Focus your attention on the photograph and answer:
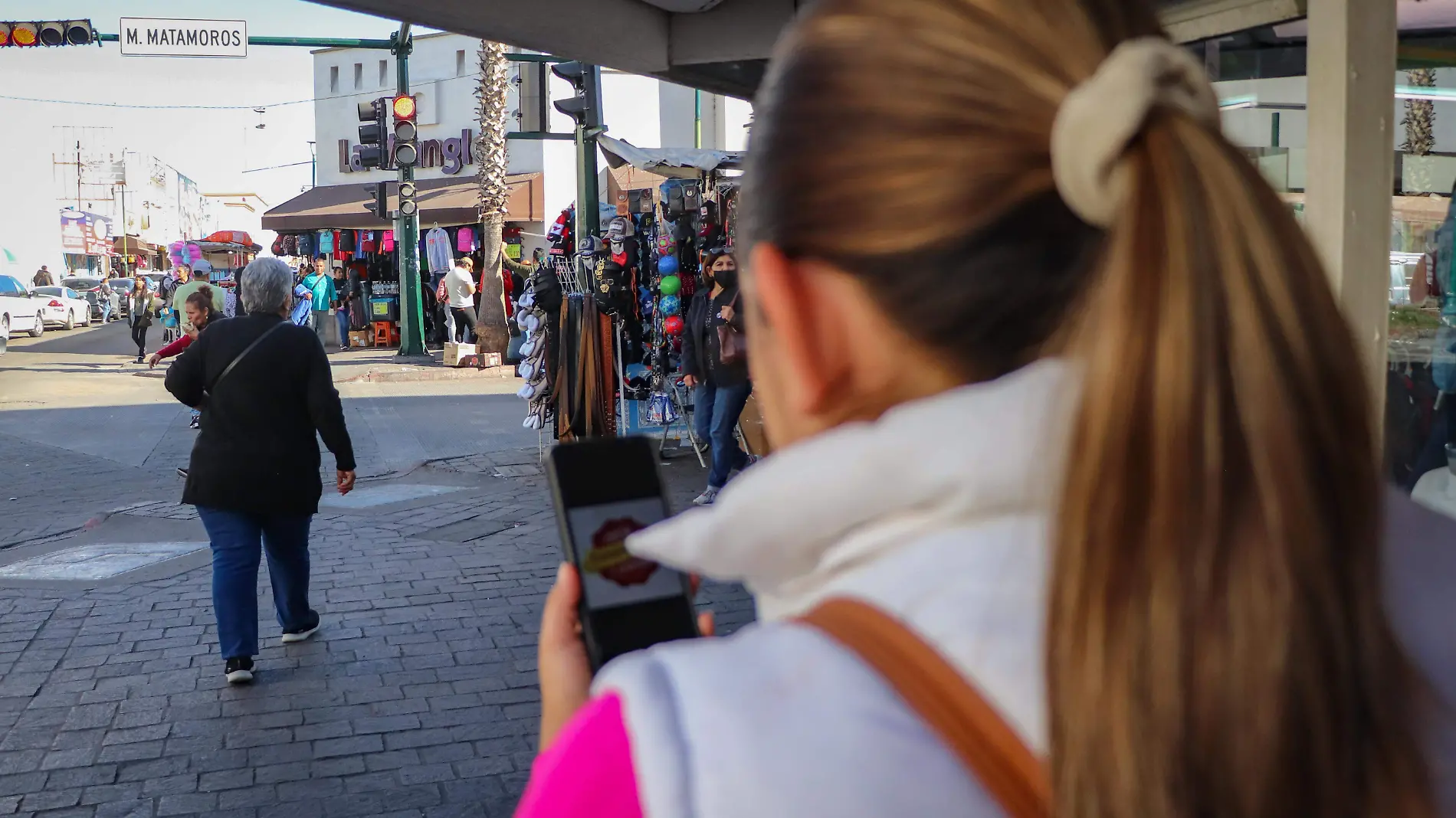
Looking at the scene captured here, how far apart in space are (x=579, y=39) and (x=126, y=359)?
21.9 meters

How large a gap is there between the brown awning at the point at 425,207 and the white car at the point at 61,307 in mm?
12982

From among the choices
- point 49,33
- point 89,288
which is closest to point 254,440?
point 49,33

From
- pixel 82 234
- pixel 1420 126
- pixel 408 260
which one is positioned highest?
pixel 82 234

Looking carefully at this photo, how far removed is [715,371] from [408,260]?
45.0 ft

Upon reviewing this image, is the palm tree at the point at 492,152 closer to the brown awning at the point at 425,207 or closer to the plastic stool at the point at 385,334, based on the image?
the brown awning at the point at 425,207

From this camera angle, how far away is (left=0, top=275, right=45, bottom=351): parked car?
35219mm

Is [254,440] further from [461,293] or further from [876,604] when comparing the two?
[461,293]

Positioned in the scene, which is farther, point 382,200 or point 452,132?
point 452,132

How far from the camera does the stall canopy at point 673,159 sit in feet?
32.6

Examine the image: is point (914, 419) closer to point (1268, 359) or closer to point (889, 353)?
point (889, 353)

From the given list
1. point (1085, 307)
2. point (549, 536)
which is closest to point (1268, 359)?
point (1085, 307)

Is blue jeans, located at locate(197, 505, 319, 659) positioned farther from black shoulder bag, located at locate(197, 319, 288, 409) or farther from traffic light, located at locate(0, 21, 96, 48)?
traffic light, located at locate(0, 21, 96, 48)

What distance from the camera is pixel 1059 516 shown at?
77cm

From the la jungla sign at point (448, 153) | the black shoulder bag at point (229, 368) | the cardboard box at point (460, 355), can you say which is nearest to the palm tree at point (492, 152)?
the cardboard box at point (460, 355)
